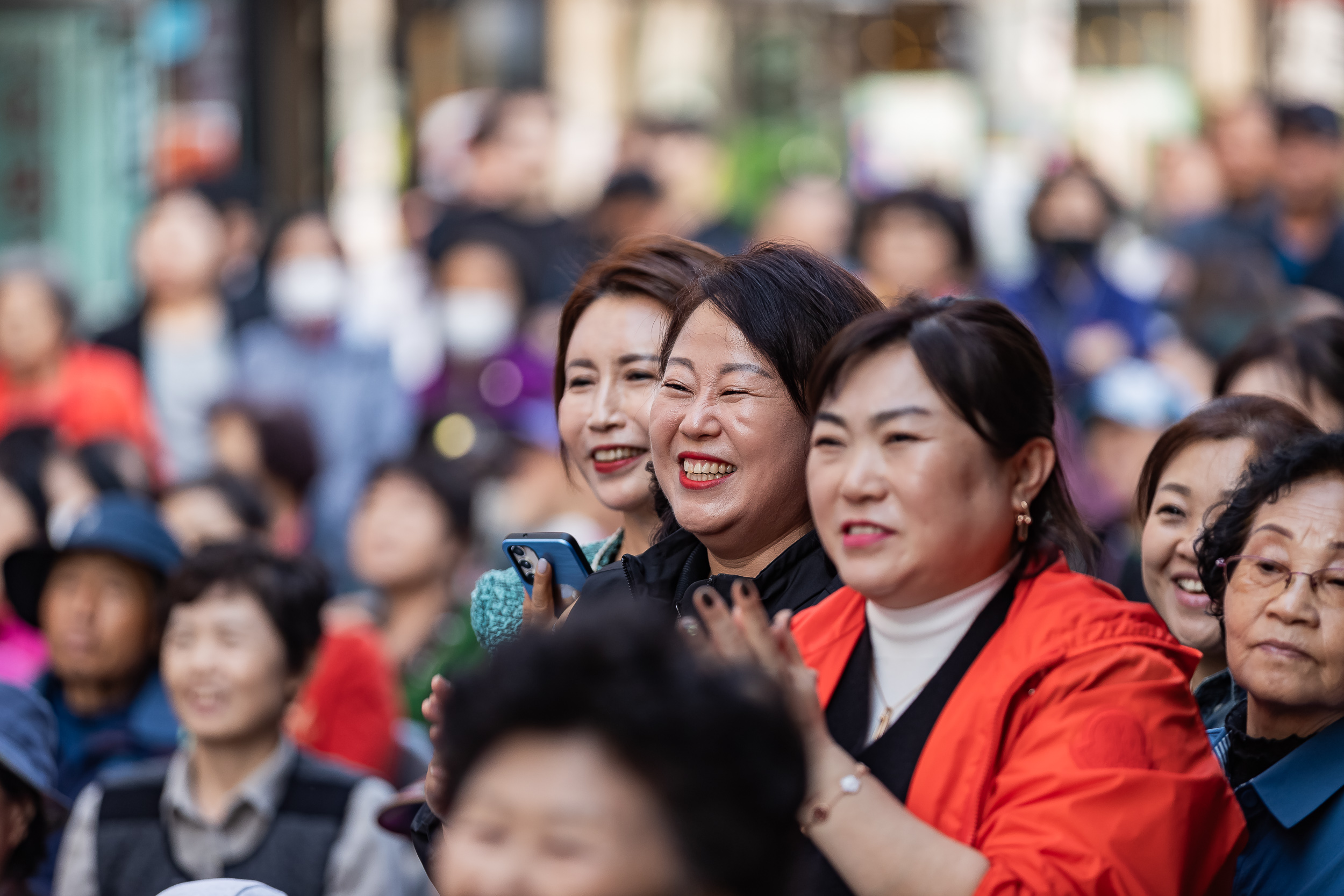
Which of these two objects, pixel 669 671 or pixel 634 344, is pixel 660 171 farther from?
pixel 669 671

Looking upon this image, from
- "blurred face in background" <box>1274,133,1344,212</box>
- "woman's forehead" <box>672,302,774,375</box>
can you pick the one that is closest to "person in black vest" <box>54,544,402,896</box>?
"woman's forehead" <box>672,302,774,375</box>

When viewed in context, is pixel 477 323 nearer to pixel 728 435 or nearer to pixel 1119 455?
pixel 1119 455

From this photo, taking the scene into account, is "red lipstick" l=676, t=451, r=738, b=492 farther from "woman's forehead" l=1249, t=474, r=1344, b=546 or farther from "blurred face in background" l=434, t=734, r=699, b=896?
"blurred face in background" l=434, t=734, r=699, b=896

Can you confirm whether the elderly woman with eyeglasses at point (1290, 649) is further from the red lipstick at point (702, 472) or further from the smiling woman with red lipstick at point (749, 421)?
the red lipstick at point (702, 472)

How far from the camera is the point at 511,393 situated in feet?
22.8

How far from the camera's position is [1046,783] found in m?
1.96

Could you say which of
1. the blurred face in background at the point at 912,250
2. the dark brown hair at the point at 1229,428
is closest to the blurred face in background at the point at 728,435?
the dark brown hair at the point at 1229,428

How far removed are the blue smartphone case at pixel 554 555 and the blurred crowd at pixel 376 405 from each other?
425mm

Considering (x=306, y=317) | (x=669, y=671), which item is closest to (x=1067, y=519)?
(x=669, y=671)

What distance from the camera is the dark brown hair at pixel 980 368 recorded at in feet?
6.74

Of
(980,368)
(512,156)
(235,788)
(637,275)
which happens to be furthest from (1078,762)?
(512,156)

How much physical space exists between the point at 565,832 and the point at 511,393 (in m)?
5.49

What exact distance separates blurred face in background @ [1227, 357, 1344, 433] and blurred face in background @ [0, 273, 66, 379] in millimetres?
5225

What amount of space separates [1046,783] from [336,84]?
1160 centimetres
